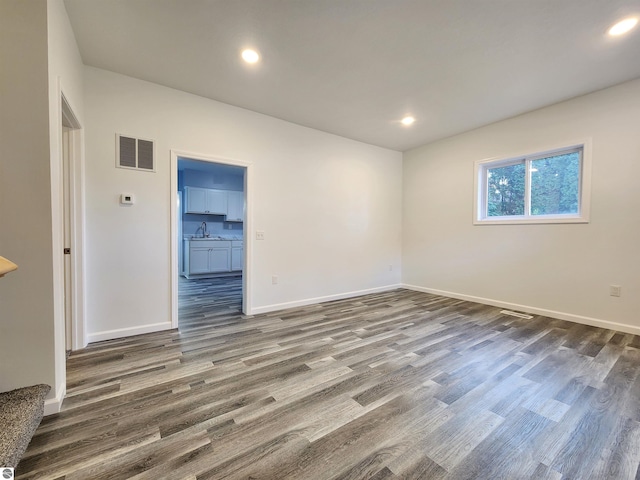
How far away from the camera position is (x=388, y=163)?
5.13m

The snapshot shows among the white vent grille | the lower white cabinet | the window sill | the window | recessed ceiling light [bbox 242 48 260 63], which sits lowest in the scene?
the white vent grille

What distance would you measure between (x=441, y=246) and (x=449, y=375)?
3018 mm

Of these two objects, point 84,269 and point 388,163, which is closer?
point 84,269

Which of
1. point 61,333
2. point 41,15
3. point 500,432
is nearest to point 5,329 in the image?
point 61,333

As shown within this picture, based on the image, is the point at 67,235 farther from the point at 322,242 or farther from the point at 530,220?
the point at 530,220

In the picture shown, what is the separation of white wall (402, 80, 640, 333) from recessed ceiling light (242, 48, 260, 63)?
352cm

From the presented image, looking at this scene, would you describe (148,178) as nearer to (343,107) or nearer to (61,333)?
(61,333)

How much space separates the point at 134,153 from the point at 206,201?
406 centimetres

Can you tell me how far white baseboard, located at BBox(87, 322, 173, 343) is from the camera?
264 centimetres

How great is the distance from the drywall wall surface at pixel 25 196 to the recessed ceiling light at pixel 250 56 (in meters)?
1.31

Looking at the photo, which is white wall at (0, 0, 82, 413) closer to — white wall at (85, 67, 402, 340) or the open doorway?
the open doorway

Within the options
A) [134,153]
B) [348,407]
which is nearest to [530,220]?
[348,407]

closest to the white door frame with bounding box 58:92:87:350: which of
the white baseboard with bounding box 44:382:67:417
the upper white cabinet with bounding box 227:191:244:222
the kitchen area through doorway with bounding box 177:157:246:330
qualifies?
the white baseboard with bounding box 44:382:67:417

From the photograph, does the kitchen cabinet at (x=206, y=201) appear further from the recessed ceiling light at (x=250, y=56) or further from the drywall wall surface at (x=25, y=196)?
the drywall wall surface at (x=25, y=196)
